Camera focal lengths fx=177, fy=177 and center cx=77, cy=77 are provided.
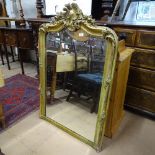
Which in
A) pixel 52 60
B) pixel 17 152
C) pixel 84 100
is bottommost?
pixel 17 152

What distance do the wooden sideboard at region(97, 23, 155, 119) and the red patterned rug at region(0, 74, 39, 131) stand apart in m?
1.12

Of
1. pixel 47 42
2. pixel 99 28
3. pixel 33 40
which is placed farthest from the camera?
pixel 33 40

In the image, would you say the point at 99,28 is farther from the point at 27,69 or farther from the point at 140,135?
the point at 27,69

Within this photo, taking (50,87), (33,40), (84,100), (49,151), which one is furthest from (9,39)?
(49,151)

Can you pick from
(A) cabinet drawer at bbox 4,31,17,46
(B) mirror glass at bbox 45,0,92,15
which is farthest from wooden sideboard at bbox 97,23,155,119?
(A) cabinet drawer at bbox 4,31,17,46

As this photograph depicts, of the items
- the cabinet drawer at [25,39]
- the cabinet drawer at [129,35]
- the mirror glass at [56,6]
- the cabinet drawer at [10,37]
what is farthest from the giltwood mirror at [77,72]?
the cabinet drawer at [10,37]

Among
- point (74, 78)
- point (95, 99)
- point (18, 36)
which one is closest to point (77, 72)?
point (74, 78)

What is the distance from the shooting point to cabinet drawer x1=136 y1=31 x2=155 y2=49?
156 centimetres

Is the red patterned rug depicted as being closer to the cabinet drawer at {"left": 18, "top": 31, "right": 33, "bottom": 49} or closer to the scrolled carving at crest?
the cabinet drawer at {"left": 18, "top": 31, "right": 33, "bottom": 49}

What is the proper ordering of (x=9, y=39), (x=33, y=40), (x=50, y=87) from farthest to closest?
1. (x=9, y=39)
2. (x=33, y=40)
3. (x=50, y=87)

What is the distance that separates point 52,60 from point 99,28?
2.10 ft

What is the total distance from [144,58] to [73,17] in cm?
79

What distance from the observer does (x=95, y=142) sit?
1.49m

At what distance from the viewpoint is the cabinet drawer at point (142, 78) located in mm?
1706
